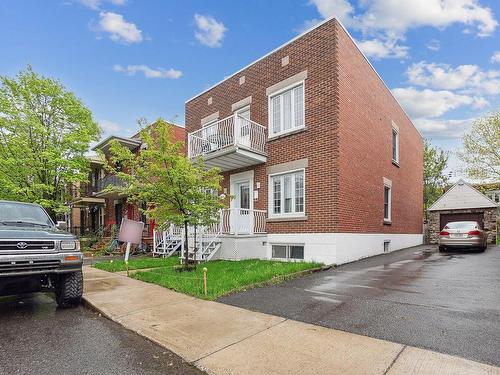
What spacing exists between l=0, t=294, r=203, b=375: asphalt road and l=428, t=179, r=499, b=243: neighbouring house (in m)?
21.0

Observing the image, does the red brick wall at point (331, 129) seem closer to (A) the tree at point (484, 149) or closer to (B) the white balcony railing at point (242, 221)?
(B) the white balcony railing at point (242, 221)

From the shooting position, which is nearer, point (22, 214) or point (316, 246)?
point (22, 214)

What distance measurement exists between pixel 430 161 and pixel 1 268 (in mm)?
33985

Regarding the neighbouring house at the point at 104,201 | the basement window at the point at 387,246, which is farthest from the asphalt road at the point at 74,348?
the neighbouring house at the point at 104,201

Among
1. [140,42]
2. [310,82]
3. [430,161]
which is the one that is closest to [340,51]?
[310,82]

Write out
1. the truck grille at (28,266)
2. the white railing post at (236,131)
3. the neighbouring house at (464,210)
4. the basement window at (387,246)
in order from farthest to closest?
the neighbouring house at (464,210) < the basement window at (387,246) < the white railing post at (236,131) < the truck grille at (28,266)

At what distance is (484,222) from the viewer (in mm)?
19609

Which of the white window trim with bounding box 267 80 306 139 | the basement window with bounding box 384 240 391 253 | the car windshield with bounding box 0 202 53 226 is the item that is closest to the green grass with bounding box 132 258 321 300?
the car windshield with bounding box 0 202 53 226

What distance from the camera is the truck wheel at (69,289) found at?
6.23 m

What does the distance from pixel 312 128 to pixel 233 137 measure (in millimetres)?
3051

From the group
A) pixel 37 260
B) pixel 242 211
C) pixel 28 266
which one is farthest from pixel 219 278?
pixel 242 211

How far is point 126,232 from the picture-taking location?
10953 millimetres

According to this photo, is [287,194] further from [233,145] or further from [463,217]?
[463,217]

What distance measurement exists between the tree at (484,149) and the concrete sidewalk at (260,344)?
29341 millimetres
